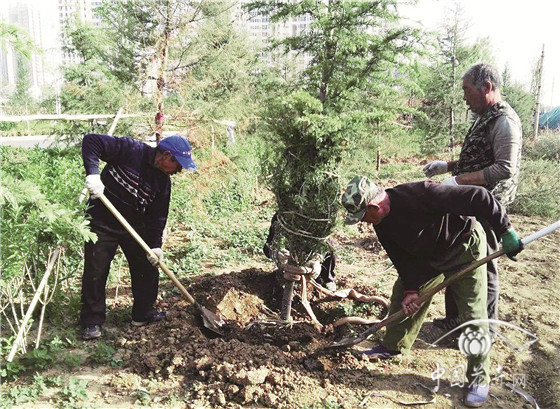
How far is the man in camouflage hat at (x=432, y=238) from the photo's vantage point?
9.59 ft

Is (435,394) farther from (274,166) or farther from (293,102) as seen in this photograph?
(293,102)

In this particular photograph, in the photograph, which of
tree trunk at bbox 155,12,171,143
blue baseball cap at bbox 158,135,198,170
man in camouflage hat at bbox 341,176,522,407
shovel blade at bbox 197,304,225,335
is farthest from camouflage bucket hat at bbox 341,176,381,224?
tree trunk at bbox 155,12,171,143

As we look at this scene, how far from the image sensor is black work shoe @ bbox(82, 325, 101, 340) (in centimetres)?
373

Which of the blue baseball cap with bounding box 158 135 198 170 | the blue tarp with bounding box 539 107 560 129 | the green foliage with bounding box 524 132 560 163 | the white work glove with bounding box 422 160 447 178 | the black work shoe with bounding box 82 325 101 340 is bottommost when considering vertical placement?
the black work shoe with bounding box 82 325 101 340

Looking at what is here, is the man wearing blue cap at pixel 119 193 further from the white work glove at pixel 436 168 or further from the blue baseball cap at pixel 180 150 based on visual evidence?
the white work glove at pixel 436 168

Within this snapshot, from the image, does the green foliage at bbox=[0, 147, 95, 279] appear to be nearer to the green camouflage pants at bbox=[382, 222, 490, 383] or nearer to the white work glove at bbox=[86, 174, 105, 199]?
the white work glove at bbox=[86, 174, 105, 199]

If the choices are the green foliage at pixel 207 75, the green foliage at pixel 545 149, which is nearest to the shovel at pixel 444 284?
the green foliage at pixel 207 75

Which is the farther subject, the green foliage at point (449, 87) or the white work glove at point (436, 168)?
the green foliage at point (449, 87)

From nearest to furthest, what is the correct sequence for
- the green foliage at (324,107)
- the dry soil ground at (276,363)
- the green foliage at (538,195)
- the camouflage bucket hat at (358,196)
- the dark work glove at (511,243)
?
the dark work glove at (511,243) → the camouflage bucket hat at (358,196) → the dry soil ground at (276,363) → the green foliage at (324,107) → the green foliage at (538,195)

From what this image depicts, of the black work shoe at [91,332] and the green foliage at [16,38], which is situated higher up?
the green foliage at [16,38]

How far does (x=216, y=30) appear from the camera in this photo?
6711 millimetres

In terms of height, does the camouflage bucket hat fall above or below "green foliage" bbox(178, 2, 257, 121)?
below

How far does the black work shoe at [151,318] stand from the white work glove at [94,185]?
4.39ft

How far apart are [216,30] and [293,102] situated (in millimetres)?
3780
